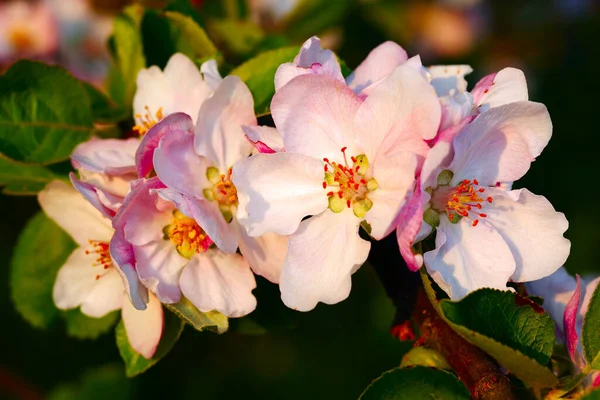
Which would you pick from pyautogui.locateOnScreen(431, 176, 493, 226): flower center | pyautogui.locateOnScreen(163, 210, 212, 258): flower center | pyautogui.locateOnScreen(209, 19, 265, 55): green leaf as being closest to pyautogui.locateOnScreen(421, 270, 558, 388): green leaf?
pyautogui.locateOnScreen(431, 176, 493, 226): flower center

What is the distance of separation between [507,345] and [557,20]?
271 centimetres

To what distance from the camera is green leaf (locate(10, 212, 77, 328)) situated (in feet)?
4.37

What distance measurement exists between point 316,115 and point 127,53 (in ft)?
1.94

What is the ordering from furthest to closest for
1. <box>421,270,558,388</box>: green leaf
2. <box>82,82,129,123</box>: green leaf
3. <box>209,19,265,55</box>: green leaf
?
<box>209,19,265,55</box>: green leaf < <box>82,82,129,123</box>: green leaf < <box>421,270,558,388</box>: green leaf

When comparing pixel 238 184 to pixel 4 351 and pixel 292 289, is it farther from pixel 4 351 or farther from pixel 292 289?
pixel 4 351

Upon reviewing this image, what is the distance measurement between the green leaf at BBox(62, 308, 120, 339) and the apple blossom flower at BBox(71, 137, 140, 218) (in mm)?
373

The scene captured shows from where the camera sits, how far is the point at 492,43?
3.10 metres

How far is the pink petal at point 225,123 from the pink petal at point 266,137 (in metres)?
0.05

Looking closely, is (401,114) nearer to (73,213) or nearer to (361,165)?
(361,165)

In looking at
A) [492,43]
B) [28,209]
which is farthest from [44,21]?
[492,43]

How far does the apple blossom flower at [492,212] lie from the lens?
90 centimetres

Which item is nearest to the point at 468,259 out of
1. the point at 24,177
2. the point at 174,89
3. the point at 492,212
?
the point at 492,212

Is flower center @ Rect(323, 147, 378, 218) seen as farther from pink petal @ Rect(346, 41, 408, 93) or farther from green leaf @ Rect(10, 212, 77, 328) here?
green leaf @ Rect(10, 212, 77, 328)

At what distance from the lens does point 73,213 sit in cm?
113
